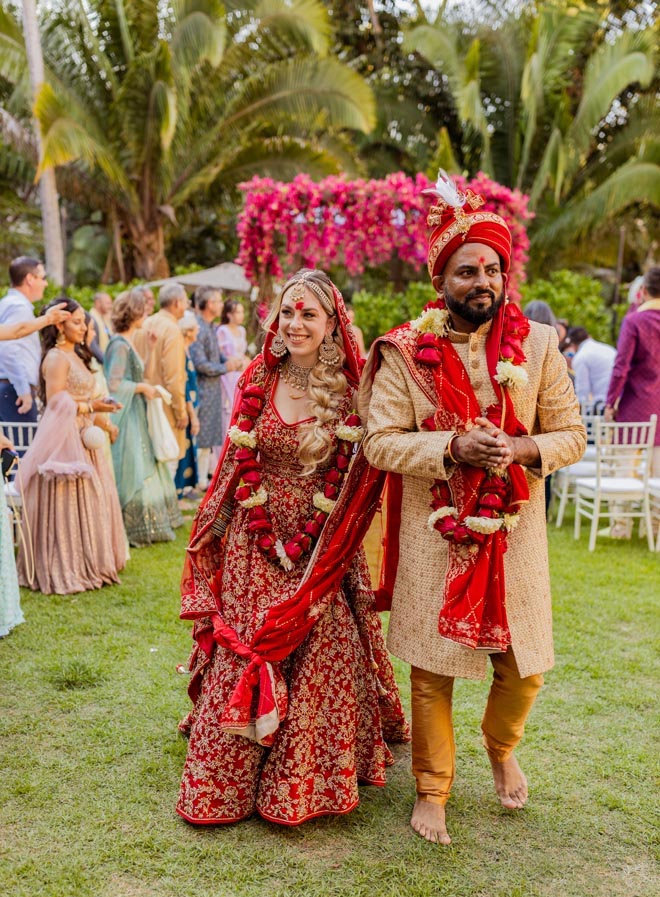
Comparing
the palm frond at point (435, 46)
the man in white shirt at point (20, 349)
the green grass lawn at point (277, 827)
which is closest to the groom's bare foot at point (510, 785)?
the green grass lawn at point (277, 827)

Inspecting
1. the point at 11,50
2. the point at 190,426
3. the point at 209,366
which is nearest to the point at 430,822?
the point at 190,426

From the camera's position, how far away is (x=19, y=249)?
22281 mm

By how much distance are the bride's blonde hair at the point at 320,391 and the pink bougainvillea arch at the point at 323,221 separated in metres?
7.00

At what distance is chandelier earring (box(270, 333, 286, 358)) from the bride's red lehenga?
0.26 feet

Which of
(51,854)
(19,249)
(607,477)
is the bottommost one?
(51,854)

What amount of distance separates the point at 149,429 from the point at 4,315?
4.75 feet

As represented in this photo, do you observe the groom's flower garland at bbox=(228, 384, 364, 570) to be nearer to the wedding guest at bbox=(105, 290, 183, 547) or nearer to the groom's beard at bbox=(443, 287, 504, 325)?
the groom's beard at bbox=(443, 287, 504, 325)

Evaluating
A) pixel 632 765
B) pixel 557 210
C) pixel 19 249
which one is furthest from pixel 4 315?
pixel 19 249

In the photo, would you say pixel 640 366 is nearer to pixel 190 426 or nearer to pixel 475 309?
pixel 190 426

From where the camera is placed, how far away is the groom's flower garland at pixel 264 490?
10.8 feet

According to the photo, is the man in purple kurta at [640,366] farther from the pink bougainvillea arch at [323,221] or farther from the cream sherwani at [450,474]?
the cream sherwani at [450,474]

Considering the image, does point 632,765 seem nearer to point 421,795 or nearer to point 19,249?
point 421,795

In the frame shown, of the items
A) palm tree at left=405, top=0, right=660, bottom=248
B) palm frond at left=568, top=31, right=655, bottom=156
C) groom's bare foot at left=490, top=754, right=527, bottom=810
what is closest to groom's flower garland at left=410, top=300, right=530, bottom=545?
groom's bare foot at left=490, top=754, right=527, bottom=810

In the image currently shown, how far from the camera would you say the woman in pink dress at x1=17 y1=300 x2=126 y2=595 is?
565 cm
